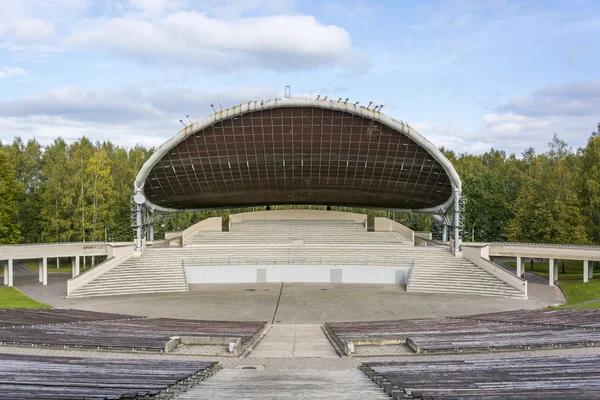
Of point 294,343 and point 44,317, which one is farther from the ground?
point 44,317

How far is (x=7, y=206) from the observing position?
58688mm

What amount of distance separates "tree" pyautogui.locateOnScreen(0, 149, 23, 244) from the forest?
0.11 meters

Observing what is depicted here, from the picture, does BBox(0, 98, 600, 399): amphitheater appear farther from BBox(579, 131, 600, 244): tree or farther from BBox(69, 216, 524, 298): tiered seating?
BBox(579, 131, 600, 244): tree

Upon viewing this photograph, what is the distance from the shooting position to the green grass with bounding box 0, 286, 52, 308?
1300 inches

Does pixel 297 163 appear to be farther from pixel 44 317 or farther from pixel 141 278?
pixel 44 317

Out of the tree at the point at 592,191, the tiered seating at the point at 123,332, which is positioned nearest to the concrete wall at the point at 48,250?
the tiered seating at the point at 123,332

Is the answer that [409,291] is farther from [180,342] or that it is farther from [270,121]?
[180,342]

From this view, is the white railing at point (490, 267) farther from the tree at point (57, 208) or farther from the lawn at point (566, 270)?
the tree at point (57, 208)

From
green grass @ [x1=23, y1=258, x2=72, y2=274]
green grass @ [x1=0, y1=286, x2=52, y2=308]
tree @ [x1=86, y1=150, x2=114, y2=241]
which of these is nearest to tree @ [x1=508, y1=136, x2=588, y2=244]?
green grass @ [x1=0, y1=286, x2=52, y2=308]

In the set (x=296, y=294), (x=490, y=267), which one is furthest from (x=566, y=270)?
(x=296, y=294)

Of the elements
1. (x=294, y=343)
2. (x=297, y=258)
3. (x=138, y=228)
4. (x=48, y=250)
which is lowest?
(x=294, y=343)

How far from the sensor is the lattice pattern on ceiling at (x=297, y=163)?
43.9 metres

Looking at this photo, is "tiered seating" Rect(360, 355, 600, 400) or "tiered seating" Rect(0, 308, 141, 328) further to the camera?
"tiered seating" Rect(0, 308, 141, 328)

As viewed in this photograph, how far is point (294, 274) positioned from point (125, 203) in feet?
117
